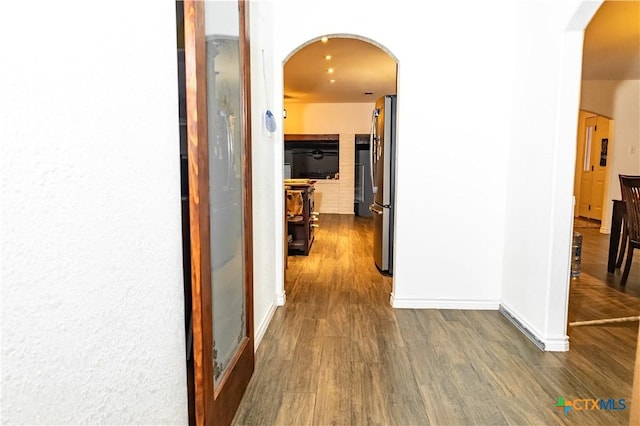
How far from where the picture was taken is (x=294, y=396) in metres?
1.90

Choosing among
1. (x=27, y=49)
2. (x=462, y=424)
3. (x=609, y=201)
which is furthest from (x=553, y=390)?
(x=609, y=201)

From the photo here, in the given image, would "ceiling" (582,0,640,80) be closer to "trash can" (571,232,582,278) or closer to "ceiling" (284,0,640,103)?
"ceiling" (284,0,640,103)

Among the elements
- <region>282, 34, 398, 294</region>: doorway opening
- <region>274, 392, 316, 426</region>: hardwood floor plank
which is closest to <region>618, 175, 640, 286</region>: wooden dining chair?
<region>274, 392, 316, 426</region>: hardwood floor plank

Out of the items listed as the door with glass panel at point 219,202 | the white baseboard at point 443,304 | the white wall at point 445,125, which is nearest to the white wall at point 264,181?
the white wall at point 445,125

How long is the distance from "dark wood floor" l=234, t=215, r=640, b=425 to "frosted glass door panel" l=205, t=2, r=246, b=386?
0.37 meters

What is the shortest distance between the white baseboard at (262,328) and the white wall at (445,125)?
0.98m

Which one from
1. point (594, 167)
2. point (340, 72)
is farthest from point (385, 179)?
point (594, 167)

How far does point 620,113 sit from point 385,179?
5122mm

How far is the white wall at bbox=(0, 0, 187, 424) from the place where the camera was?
0.66 m

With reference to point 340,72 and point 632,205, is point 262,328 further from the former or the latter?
point 340,72

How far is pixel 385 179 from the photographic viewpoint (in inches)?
156

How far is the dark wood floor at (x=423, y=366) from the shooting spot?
69.7 inches

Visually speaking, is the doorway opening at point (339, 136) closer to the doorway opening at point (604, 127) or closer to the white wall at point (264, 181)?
the doorway opening at point (604, 127)

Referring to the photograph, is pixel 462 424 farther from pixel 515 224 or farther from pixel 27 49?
pixel 27 49
